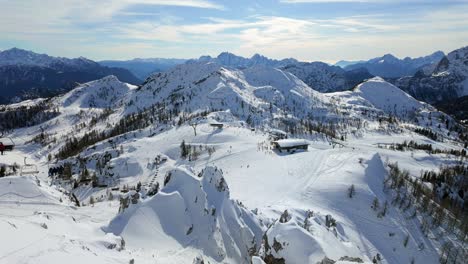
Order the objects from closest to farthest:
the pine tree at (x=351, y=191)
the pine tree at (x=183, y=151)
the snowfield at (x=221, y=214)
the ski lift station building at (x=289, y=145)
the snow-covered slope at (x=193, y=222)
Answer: the snowfield at (x=221, y=214) < the snow-covered slope at (x=193, y=222) < the pine tree at (x=351, y=191) < the ski lift station building at (x=289, y=145) < the pine tree at (x=183, y=151)

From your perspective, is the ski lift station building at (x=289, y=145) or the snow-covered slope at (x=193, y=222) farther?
the ski lift station building at (x=289, y=145)

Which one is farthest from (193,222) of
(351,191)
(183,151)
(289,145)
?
(183,151)

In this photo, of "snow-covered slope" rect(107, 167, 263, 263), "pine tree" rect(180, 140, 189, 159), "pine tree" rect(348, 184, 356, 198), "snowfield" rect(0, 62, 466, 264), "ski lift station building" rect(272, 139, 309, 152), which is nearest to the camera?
"snowfield" rect(0, 62, 466, 264)

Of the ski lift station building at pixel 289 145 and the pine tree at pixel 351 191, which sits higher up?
the pine tree at pixel 351 191

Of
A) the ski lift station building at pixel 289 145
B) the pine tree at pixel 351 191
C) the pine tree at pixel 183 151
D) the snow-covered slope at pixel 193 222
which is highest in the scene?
the snow-covered slope at pixel 193 222

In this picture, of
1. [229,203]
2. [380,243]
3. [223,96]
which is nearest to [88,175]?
[229,203]

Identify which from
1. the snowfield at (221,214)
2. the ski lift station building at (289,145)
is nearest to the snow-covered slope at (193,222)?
the snowfield at (221,214)

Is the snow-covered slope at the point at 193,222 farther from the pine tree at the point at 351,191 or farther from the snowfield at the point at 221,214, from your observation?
the pine tree at the point at 351,191

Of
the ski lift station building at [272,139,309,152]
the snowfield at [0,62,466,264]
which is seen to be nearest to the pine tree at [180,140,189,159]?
the snowfield at [0,62,466,264]

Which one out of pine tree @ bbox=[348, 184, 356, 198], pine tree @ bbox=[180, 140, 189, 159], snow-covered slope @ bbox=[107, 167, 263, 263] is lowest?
pine tree @ bbox=[180, 140, 189, 159]

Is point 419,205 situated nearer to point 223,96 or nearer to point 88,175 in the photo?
point 88,175

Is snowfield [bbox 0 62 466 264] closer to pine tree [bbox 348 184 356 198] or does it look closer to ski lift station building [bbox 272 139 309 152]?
pine tree [bbox 348 184 356 198]
